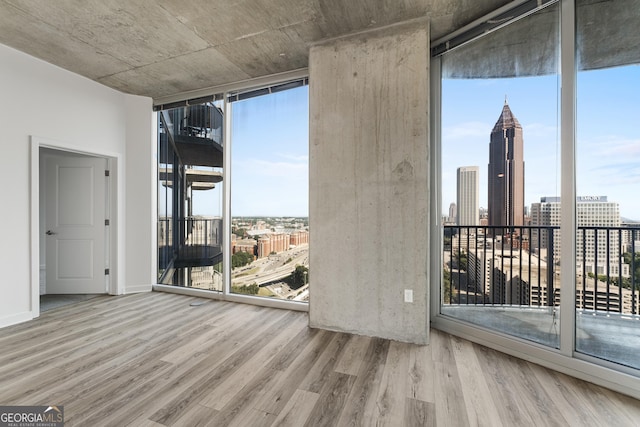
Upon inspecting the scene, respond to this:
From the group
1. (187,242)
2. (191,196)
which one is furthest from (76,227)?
(191,196)

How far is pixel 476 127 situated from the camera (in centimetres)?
262

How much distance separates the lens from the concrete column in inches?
98.4

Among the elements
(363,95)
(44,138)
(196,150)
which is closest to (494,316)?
(363,95)

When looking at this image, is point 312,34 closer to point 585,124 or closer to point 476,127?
point 476,127

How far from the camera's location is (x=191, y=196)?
4.12 meters

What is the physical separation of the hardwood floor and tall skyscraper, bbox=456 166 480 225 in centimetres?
111

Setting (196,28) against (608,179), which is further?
(196,28)

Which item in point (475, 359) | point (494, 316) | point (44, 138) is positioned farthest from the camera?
point (44, 138)

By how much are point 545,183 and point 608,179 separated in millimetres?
345

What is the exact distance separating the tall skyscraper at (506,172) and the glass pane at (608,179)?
0.38 m

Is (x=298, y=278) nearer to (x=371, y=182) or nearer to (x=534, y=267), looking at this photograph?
(x=371, y=182)

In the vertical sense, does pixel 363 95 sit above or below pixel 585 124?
above

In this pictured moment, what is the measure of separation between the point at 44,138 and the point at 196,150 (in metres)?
1.61

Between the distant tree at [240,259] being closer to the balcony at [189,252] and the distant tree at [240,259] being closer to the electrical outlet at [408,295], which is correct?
the balcony at [189,252]
